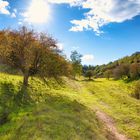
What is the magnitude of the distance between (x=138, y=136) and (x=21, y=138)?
13049 millimetres

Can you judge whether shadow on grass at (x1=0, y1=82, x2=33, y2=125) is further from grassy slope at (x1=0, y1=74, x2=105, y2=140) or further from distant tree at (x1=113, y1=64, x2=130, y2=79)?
distant tree at (x1=113, y1=64, x2=130, y2=79)

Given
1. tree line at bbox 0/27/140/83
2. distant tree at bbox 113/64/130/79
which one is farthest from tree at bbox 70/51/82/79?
tree line at bbox 0/27/140/83

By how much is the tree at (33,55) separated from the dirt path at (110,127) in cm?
1043

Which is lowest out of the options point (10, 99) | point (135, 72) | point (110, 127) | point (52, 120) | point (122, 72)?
point (110, 127)

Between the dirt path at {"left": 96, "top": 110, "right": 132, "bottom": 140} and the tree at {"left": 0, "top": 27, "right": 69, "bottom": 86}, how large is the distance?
1043 cm

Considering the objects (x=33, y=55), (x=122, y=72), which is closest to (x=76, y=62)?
(x=122, y=72)

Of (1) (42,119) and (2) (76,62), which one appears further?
(2) (76,62)

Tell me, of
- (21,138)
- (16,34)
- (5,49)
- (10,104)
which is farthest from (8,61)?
(21,138)

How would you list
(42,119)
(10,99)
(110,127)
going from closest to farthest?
1. (42,119)
2. (110,127)
3. (10,99)

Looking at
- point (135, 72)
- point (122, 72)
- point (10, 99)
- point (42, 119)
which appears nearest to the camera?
point (42, 119)

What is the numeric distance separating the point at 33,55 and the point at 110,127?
17.5m

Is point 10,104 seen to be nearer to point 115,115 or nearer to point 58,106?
point 58,106

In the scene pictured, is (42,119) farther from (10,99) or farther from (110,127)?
(110,127)

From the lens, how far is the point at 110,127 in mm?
29469
